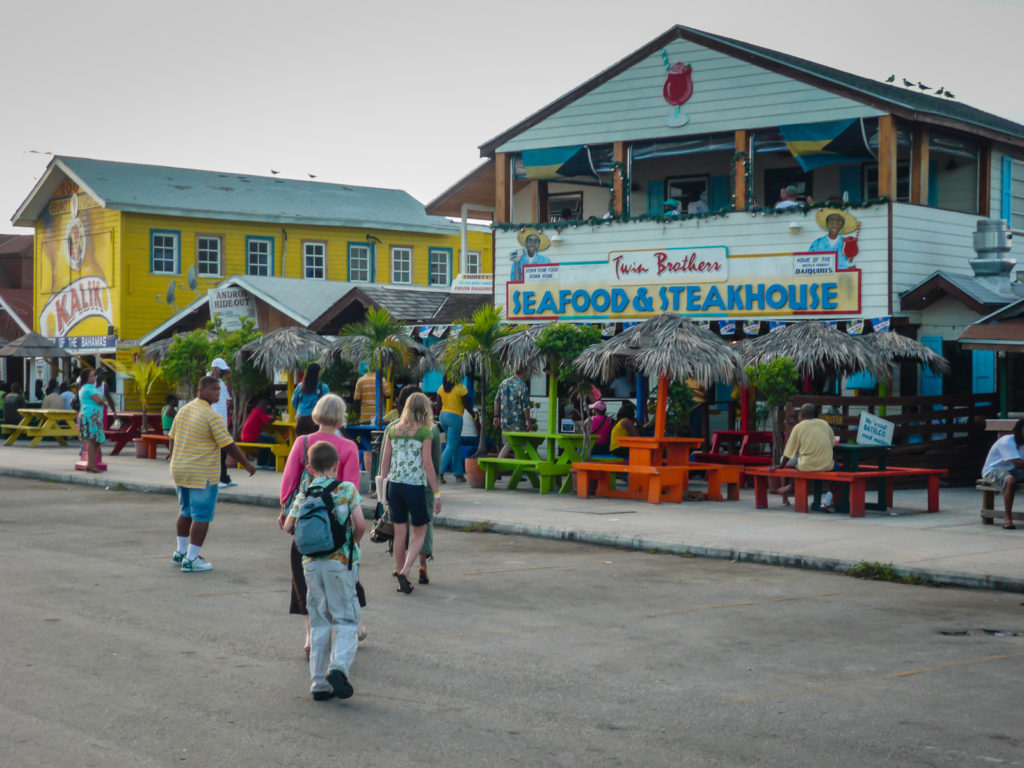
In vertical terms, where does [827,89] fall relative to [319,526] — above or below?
above

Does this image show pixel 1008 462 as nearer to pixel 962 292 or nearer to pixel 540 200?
pixel 962 292

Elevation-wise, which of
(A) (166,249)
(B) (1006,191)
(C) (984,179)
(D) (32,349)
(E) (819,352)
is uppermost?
(A) (166,249)

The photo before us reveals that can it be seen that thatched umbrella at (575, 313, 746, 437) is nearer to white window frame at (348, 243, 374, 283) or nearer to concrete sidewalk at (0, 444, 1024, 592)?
concrete sidewalk at (0, 444, 1024, 592)

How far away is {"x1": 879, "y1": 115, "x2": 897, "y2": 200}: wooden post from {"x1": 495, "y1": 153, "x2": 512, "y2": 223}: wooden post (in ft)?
25.3

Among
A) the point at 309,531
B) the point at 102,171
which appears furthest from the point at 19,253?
the point at 309,531

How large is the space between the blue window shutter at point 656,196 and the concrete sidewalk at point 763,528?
7.83 metres

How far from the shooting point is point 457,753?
5.61 metres

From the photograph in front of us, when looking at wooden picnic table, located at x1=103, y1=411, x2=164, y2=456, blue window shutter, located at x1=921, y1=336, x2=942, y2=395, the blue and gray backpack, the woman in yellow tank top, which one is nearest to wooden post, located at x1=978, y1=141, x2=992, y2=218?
blue window shutter, located at x1=921, y1=336, x2=942, y2=395

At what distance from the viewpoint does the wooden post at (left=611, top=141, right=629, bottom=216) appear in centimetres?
2384

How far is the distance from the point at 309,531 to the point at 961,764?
340cm

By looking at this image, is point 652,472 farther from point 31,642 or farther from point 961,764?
point 961,764

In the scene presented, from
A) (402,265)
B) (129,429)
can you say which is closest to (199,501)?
(129,429)

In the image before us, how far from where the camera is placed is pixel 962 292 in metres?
20.1

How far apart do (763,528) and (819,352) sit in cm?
496
